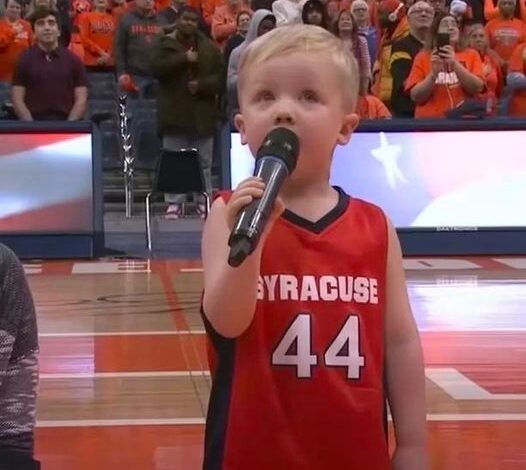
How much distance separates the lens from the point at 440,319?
8.23 m

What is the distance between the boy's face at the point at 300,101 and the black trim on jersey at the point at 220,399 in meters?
0.30

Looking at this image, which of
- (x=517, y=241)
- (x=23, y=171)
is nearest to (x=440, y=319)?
(x=517, y=241)

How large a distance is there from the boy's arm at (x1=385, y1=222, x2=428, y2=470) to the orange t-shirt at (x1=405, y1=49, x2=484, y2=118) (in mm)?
9959

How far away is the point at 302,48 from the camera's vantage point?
220cm

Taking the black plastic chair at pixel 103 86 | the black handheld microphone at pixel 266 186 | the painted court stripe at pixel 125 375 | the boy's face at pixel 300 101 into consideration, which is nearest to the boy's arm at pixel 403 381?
the boy's face at pixel 300 101

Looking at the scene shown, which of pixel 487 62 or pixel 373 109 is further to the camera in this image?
pixel 487 62

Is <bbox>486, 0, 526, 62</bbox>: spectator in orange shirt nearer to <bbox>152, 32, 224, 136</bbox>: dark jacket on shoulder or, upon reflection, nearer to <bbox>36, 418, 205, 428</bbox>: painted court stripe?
<bbox>152, 32, 224, 136</bbox>: dark jacket on shoulder

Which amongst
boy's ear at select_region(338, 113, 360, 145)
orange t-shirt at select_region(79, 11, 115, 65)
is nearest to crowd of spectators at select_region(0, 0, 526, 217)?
orange t-shirt at select_region(79, 11, 115, 65)

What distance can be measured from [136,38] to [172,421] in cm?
947

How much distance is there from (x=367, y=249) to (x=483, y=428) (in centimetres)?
338

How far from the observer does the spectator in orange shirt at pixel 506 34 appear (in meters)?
15.3

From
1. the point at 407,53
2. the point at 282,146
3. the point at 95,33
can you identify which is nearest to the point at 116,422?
the point at 282,146

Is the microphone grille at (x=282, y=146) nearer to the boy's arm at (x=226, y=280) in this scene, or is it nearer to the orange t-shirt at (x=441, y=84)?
the boy's arm at (x=226, y=280)

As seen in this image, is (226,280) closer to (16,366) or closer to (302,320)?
(302,320)
